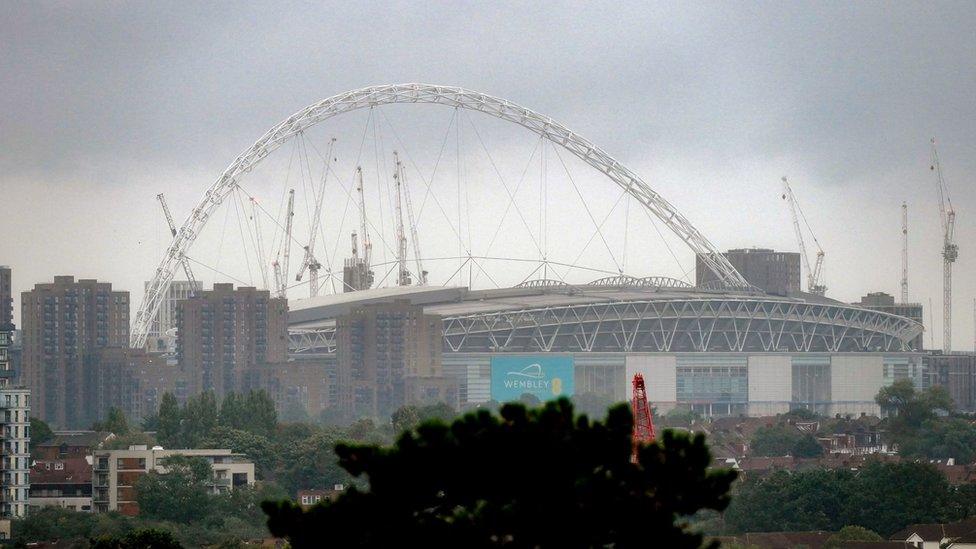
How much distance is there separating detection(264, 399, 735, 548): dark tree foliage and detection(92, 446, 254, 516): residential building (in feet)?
247

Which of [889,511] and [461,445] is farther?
[889,511]

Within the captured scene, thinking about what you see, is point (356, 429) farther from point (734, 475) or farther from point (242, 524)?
point (734, 475)

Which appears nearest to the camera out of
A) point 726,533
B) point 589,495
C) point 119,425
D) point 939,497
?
point 589,495

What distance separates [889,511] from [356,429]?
216 ft

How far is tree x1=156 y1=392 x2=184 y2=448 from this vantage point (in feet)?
449

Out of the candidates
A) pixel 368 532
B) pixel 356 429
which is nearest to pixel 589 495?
pixel 368 532

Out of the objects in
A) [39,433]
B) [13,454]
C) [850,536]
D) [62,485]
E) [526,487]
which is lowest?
[850,536]

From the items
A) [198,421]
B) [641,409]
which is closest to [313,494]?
[198,421]

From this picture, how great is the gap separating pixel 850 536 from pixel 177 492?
33.0 metres

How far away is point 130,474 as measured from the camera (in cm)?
11019

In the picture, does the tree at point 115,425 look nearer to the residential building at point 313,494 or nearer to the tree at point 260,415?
the tree at point 260,415

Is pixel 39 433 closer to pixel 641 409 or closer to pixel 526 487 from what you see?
pixel 641 409

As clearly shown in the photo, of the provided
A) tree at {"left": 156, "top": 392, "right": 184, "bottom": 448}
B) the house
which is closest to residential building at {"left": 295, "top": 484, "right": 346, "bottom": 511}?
tree at {"left": 156, "top": 392, "right": 184, "bottom": 448}

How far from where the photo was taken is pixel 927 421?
155500mm
